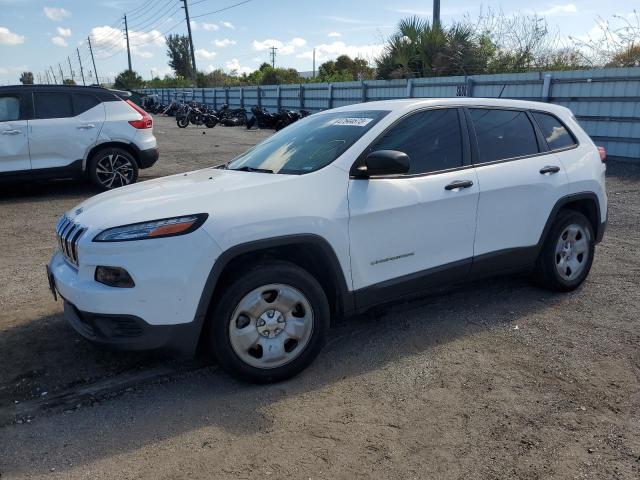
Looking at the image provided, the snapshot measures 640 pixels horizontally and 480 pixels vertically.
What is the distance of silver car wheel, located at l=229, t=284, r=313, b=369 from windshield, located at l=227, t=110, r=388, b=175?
865 mm

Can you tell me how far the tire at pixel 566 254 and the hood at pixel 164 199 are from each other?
98.5 inches

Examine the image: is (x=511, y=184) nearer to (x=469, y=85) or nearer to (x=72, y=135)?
(x=72, y=135)

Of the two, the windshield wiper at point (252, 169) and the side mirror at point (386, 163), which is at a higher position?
the side mirror at point (386, 163)

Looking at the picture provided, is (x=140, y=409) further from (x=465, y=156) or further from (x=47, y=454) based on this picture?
(x=465, y=156)

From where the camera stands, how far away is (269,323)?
3324 mm

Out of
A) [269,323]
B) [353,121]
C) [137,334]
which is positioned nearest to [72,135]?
[353,121]

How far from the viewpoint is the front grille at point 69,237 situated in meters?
3.32

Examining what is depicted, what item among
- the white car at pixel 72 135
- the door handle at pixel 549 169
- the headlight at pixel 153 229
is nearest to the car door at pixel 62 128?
the white car at pixel 72 135

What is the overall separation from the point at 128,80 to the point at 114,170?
247 ft

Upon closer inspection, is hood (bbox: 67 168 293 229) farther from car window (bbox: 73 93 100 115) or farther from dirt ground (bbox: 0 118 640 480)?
car window (bbox: 73 93 100 115)

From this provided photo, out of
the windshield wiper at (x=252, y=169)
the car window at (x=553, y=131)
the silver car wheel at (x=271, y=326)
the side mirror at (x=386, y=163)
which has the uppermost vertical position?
the car window at (x=553, y=131)

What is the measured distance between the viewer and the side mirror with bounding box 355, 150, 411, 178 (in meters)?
3.51

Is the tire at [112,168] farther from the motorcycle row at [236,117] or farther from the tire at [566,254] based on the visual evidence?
the motorcycle row at [236,117]

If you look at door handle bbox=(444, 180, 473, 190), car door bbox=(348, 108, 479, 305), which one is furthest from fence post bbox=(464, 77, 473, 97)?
door handle bbox=(444, 180, 473, 190)
